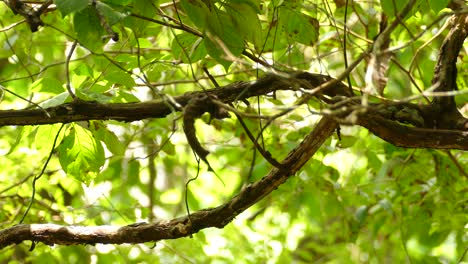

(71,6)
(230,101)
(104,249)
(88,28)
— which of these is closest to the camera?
(71,6)

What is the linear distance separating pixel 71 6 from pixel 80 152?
2.05ft

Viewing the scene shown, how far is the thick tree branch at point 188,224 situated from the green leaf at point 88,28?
18.2 inches

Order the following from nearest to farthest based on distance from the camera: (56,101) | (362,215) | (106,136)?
(56,101)
(106,136)
(362,215)

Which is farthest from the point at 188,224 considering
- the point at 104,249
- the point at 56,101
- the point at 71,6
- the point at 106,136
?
the point at 104,249

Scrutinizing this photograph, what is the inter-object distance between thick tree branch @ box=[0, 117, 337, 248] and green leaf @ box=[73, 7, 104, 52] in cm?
46

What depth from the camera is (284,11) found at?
147 cm

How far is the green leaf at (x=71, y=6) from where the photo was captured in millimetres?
899

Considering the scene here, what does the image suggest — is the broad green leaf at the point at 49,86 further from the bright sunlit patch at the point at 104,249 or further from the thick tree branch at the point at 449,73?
the bright sunlit patch at the point at 104,249

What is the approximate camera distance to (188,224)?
1402 mm

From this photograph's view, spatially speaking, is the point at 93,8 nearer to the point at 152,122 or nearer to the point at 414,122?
the point at 414,122

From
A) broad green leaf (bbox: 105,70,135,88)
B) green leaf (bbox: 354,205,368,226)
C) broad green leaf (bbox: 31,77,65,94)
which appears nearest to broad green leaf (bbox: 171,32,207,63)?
broad green leaf (bbox: 105,70,135,88)

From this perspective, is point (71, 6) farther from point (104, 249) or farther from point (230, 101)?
point (104, 249)

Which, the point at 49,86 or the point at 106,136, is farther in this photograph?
the point at 106,136

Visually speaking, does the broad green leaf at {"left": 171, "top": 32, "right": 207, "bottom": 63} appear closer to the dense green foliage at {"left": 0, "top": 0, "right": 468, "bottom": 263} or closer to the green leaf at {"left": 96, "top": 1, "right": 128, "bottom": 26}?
the dense green foliage at {"left": 0, "top": 0, "right": 468, "bottom": 263}
